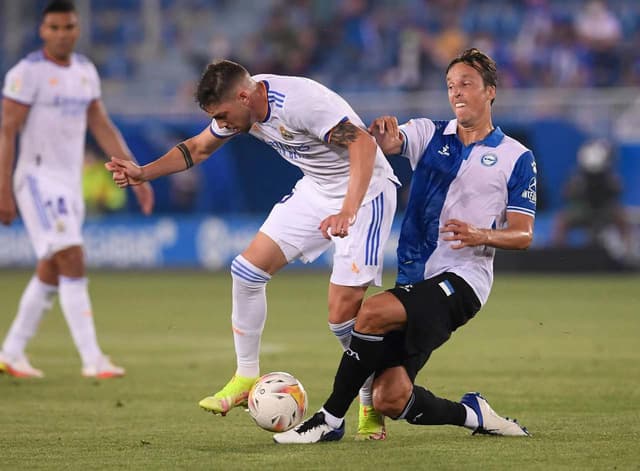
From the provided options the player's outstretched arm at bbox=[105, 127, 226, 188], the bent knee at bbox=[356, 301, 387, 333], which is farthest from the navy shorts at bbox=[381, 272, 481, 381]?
the player's outstretched arm at bbox=[105, 127, 226, 188]

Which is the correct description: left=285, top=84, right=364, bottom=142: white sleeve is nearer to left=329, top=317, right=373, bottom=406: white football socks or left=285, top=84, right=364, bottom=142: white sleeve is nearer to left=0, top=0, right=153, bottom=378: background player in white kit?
left=329, top=317, right=373, bottom=406: white football socks

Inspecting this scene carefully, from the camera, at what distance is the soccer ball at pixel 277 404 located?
646 centimetres

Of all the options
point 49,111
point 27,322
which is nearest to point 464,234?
point 49,111

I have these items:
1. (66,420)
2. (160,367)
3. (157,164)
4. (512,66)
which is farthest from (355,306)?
(512,66)

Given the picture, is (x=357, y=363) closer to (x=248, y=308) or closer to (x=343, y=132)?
(x=248, y=308)

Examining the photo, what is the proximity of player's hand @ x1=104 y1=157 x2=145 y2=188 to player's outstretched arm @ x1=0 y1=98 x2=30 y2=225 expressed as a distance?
2.74 meters

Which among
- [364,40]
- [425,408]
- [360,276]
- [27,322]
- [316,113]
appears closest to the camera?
[425,408]

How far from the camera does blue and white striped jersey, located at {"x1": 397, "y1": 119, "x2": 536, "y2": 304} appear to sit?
6.37 m

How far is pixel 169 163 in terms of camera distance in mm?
7047

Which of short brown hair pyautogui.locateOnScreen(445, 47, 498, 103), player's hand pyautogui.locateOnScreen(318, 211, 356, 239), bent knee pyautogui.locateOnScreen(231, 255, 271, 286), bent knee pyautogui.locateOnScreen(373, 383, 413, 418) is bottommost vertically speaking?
bent knee pyautogui.locateOnScreen(373, 383, 413, 418)

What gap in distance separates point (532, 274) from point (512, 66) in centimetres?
487

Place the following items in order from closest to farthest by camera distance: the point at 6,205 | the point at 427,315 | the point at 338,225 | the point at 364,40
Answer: the point at 338,225 → the point at 427,315 → the point at 6,205 → the point at 364,40

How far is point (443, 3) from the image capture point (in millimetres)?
25250

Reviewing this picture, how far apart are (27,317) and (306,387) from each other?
247 cm
